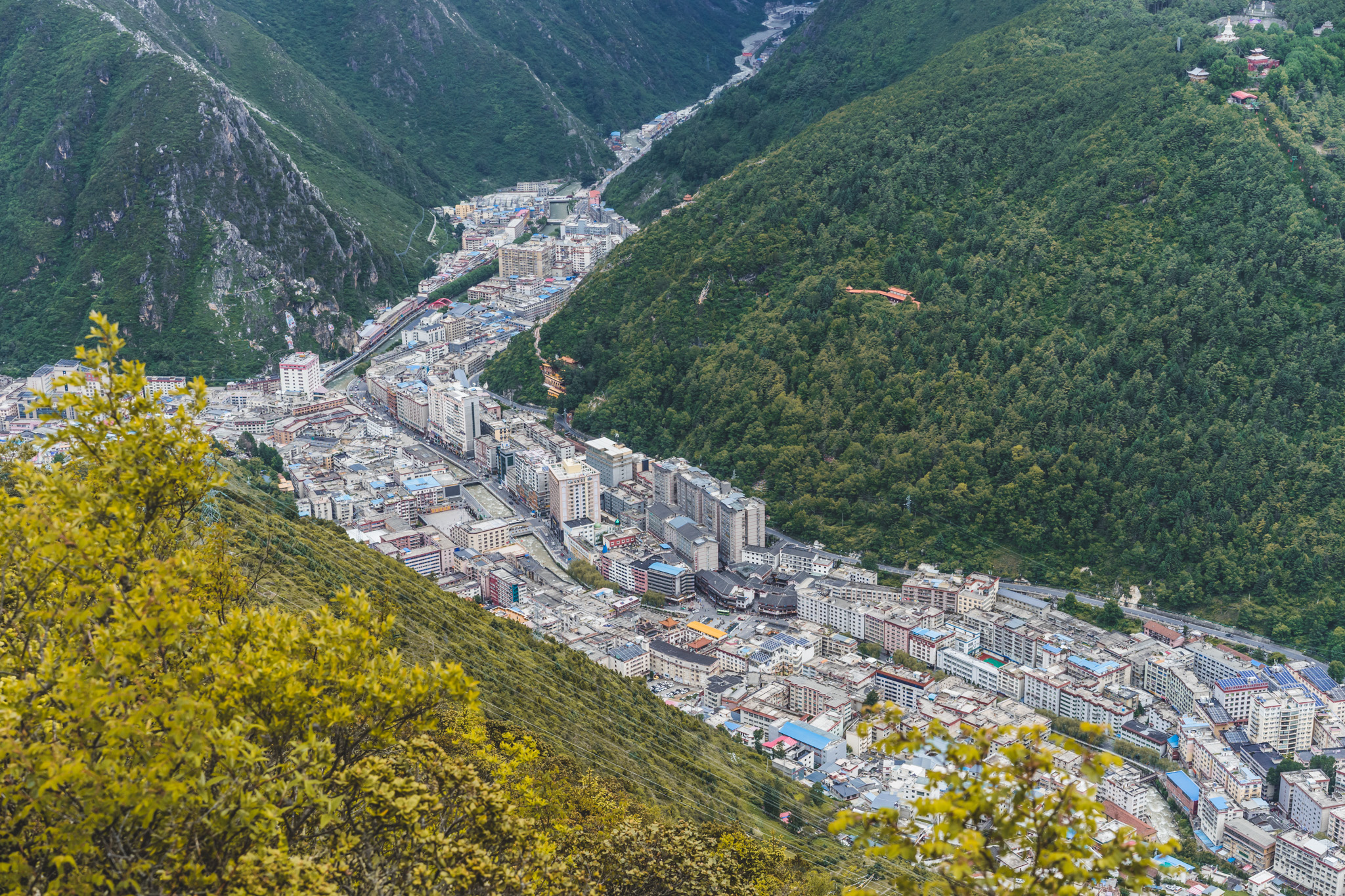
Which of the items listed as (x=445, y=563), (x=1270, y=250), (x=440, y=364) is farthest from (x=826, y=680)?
(x=440, y=364)

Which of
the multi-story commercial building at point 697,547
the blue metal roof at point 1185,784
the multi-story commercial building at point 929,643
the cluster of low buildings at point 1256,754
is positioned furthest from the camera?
the multi-story commercial building at point 697,547

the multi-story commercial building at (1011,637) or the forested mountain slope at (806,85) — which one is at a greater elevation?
the forested mountain slope at (806,85)

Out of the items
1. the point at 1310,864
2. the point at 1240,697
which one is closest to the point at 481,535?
the point at 1240,697

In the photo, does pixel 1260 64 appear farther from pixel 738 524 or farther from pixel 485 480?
pixel 485 480

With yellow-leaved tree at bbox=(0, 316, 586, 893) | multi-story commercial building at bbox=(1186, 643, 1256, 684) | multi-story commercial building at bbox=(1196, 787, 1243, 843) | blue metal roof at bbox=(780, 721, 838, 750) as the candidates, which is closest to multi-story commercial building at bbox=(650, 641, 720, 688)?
blue metal roof at bbox=(780, 721, 838, 750)

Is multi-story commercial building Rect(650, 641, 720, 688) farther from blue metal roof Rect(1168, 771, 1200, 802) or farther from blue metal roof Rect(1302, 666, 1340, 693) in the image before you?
blue metal roof Rect(1302, 666, 1340, 693)

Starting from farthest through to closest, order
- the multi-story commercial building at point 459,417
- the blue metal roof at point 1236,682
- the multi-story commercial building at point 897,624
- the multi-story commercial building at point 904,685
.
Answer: the multi-story commercial building at point 459,417, the multi-story commercial building at point 897,624, the multi-story commercial building at point 904,685, the blue metal roof at point 1236,682

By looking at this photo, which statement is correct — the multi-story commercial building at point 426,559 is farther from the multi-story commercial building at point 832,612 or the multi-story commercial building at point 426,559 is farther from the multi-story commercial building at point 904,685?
the multi-story commercial building at point 904,685

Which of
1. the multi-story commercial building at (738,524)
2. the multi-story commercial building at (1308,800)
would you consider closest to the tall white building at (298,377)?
the multi-story commercial building at (738,524)
